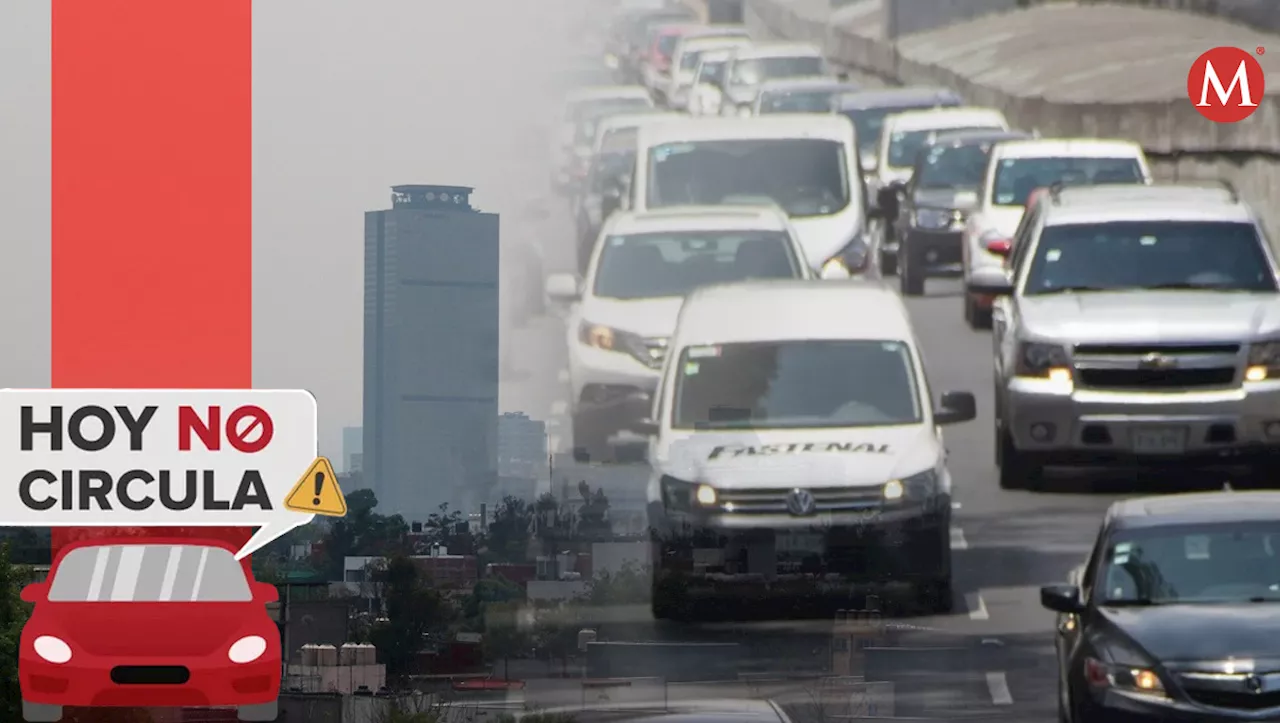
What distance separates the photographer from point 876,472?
15617mm

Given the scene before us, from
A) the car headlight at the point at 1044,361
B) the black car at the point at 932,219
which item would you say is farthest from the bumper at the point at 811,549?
the black car at the point at 932,219

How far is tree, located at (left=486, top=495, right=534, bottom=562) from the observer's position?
22.0 meters

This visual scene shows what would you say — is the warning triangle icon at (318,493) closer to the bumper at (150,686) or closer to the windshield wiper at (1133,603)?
the bumper at (150,686)

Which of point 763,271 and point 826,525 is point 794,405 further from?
point 763,271

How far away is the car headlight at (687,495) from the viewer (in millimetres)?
15648

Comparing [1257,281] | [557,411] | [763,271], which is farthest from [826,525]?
[557,411]

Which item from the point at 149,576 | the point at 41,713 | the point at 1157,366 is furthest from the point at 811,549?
the point at 41,713

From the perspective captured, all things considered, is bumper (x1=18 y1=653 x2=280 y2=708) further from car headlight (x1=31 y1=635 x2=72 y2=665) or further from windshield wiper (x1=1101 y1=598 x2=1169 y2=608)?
windshield wiper (x1=1101 y1=598 x2=1169 y2=608)

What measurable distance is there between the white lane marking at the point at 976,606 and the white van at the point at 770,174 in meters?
9.20

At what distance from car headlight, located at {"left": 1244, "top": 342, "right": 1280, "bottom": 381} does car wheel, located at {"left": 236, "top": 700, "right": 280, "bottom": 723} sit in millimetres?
8184

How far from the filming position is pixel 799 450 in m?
15.9

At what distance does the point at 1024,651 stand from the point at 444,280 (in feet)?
37.2

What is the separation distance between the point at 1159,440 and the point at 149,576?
7094 millimetres

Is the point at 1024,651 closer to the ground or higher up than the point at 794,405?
closer to the ground
